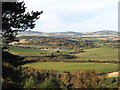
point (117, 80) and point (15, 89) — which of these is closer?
point (15, 89)

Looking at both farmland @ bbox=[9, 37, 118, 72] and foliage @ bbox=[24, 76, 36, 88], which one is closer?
foliage @ bbox=[24, 76, 36, 88]

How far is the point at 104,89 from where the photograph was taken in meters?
57.7

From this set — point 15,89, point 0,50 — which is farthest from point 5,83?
point 0,50

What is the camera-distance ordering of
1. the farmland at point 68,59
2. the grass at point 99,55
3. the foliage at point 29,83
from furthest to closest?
the grass at point 99,55, the farmland at point 68,59, the foliage at point 29,83

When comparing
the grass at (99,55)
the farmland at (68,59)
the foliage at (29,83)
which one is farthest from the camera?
the grass at (99,55)

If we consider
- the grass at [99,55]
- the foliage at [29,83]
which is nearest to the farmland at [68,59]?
the grass at [99,55]

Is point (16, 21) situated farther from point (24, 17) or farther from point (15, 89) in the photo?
point (15, 89)

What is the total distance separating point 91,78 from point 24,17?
6283 cm

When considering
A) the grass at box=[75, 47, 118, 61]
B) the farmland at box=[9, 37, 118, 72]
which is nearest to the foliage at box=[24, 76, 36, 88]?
the farmland at box=[9, 37, 118, 72]

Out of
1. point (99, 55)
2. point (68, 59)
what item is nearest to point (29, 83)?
point (68, 59)

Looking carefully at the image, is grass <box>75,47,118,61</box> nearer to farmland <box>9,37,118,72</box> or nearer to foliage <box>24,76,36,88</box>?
farmland <box>9,37,118,72</box>

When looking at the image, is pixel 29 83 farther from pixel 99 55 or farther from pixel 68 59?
pixel 99 55

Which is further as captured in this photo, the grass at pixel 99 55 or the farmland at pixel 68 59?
the grass at pixel 99 55

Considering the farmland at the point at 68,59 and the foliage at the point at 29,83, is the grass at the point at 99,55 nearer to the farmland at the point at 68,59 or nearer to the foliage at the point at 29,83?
the farmland at the point at 68,59
